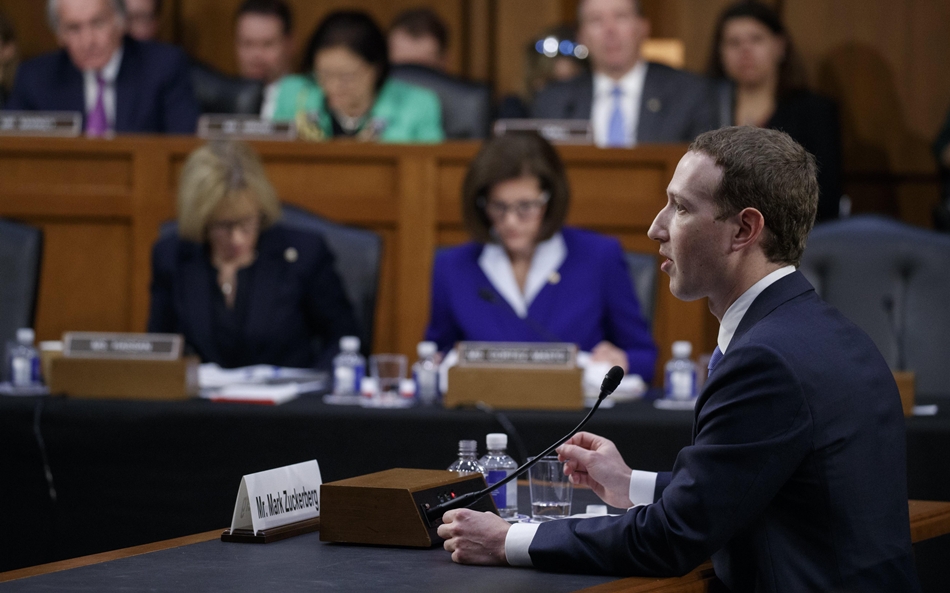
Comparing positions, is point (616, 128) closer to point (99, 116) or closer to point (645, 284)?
point (645, 284)

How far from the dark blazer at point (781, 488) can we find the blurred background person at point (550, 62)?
3.93 metres

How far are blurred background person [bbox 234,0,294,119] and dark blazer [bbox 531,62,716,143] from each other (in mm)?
1424

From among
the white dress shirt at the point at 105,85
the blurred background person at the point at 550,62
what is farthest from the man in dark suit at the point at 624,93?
the white dress shirt at the point at 105,85

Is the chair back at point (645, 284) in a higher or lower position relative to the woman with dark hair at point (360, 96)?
lower

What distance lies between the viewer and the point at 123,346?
3264mm

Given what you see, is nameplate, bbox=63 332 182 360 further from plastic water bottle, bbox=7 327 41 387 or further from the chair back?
the chair back

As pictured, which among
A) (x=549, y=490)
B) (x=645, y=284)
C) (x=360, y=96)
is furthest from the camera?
(x=360, y=96)

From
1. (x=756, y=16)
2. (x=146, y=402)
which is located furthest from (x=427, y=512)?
(x=756, y=16)

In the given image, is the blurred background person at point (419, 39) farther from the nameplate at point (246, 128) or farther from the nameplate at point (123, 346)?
the nameplate at point (123, 346)

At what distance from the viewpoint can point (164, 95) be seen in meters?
5.02

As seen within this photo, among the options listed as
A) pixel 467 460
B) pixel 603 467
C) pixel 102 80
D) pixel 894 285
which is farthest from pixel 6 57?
pixel 603 467

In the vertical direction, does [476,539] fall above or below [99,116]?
below

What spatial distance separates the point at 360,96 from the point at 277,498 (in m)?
3.17

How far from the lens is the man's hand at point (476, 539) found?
5.36ft
